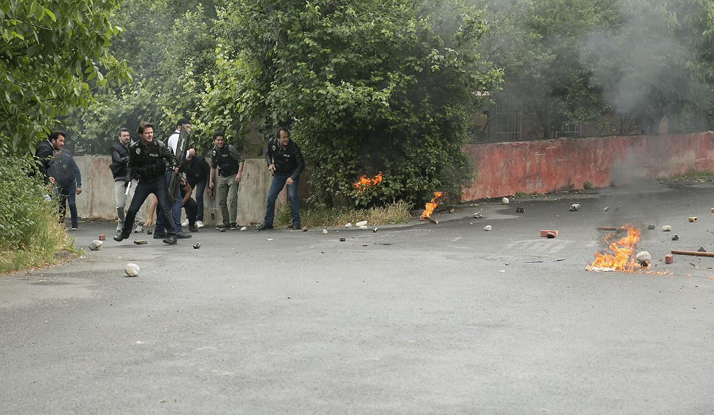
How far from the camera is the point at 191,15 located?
87.1 feet

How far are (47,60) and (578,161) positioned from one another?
57.9 feet

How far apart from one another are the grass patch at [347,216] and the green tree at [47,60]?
7263mm

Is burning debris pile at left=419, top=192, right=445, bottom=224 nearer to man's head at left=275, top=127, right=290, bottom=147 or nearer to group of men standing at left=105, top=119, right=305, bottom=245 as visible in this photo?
group of men standing at left=105, top=119, right=305, bottom=245

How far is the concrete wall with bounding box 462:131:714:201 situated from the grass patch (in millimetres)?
3149

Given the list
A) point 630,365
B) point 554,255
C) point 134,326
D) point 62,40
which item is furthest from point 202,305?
point 554,255

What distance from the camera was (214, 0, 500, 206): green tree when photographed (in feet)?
57.7

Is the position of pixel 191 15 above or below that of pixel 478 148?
above

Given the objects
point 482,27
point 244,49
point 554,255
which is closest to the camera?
point 554,255

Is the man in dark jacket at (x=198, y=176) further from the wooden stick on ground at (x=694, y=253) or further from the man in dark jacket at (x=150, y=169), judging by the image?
the wooden stick on ground at (x=694, y=253)

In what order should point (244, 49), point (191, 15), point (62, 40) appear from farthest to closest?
point (191, 15) → point (244, 49) → point (62, 40)

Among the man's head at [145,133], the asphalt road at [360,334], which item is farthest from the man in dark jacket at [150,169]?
the asphalt road at [360,334]

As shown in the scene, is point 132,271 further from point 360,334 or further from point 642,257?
point 642,257

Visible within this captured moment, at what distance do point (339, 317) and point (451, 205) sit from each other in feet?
39.0

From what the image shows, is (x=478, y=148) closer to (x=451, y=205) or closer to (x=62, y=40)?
(x=451, y=205)
